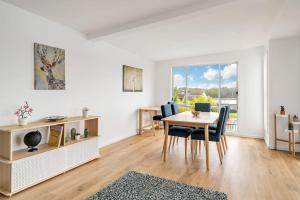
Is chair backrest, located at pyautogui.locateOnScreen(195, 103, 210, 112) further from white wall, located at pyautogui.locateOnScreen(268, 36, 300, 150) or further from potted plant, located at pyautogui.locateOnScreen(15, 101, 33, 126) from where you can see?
potted plant, located at pyautogui.locateOnScreen(15, 101, 33, 126)

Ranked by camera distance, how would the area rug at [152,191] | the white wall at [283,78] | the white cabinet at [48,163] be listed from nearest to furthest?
1. the area rug at [152,191]
2. the white cabinet at [48,163]
3. the white wall at [283,78]

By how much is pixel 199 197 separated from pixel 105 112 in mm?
2754

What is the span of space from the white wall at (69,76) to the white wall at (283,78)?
3371 millimetres

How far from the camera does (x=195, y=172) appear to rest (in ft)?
9.05

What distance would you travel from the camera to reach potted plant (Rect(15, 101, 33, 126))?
7.86ft

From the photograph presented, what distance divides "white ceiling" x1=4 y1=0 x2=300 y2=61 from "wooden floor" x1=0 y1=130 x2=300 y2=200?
2295 mm

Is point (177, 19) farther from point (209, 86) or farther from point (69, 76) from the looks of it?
point (209, 86)

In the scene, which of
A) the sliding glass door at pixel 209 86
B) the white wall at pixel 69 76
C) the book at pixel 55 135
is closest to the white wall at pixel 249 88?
the sliding glass door at pixel 209 86

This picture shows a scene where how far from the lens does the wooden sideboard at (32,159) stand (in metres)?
2.15

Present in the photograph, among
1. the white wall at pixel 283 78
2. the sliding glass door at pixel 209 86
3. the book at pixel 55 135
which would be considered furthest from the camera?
the sliding glass door at pixel 209 86

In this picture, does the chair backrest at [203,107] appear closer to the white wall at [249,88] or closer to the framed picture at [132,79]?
the white wall at [249,88]

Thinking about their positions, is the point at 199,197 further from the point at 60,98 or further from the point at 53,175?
the point at 60,98

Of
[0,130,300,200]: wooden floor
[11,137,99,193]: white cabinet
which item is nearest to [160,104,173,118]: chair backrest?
[0,130,300,200]: wooden floor

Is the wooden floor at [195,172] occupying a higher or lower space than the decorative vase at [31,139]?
lower
